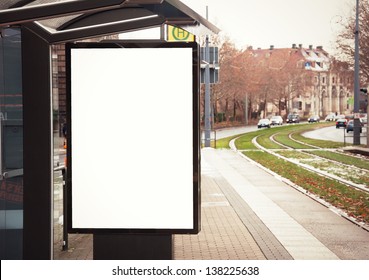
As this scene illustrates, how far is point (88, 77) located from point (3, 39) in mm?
998

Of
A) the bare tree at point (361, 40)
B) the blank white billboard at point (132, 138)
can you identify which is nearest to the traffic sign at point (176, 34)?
the blank white billboard at point (132, 138)

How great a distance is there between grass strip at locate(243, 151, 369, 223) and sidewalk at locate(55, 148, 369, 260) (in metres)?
0.45

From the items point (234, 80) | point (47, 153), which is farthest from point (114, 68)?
point (234, 80)

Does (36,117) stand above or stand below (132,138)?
above

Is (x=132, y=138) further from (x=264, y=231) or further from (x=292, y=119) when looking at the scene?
(x=292, y=119)

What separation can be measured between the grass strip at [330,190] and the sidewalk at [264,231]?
451 millimetres

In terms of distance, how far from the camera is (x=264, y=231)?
1176 cm

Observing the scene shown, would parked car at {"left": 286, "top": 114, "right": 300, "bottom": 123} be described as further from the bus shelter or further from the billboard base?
the bus shelter

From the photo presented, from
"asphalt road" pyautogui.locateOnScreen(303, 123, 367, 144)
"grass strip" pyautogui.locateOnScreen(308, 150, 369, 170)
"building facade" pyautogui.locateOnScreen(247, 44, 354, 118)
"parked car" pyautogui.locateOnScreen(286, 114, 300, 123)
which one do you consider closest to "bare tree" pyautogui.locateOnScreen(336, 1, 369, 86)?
"asphalt road" pyautogui.locateOnScreen(303, 123, 367, 144)

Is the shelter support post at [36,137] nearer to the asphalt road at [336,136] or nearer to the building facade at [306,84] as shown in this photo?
the asphalt road at [336,136]

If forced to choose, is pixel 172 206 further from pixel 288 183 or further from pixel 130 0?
pixel 288 183

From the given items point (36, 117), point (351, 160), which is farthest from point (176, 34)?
point (351, 160)

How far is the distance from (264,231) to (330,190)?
699 cm

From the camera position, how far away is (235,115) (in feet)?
299
